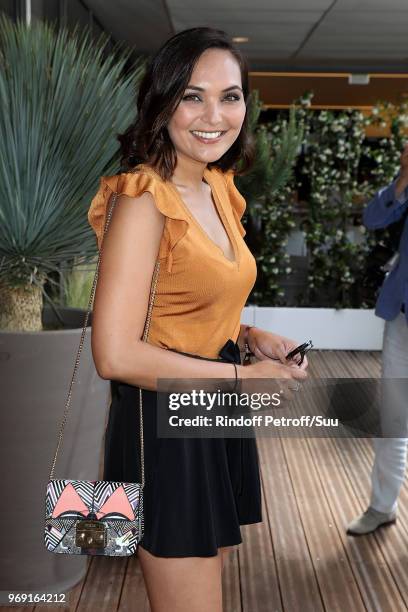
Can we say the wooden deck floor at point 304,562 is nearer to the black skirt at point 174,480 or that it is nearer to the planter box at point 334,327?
the black skirt at point 174,480

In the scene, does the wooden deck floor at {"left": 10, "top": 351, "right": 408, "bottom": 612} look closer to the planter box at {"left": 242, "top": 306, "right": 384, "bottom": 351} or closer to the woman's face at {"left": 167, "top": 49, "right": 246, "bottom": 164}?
the woman's face at {"left": 167, "top": 49, "right": 246, "bottom": 164}

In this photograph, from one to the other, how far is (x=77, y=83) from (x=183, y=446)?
60.0 inches

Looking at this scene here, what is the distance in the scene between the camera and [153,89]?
143cm

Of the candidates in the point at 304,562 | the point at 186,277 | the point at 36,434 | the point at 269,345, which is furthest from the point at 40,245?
the point at 304,562

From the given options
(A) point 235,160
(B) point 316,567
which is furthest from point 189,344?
(B) point 316,567

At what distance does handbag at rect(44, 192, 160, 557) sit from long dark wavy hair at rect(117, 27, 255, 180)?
0.39 feet

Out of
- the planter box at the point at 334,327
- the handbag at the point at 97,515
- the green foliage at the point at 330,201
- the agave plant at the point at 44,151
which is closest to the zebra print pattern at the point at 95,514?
the handbag at the point at 97,515

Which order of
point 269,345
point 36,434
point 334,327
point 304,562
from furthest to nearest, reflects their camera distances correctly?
point 334,327 < point 304,562 < point 36,434 < point 269,345

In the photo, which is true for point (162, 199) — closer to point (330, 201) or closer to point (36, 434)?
point (36, 434)

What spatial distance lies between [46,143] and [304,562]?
1.74m

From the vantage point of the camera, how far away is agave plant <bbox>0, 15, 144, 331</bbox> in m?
2.50

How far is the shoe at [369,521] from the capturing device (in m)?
3.30

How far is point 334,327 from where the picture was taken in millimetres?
7391

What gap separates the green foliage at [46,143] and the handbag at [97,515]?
118cm
